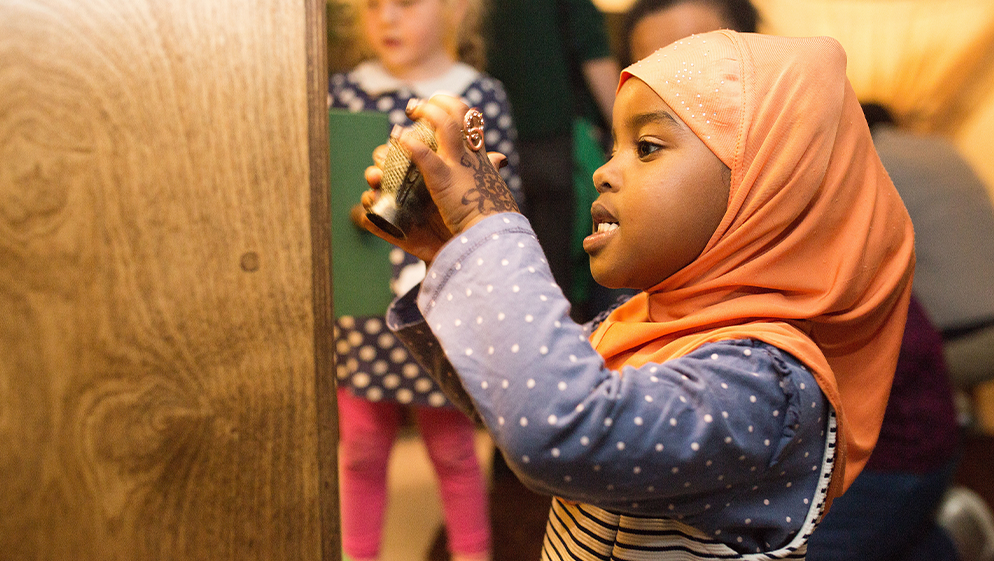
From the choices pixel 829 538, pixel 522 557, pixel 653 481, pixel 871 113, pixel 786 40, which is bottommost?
pixel 522 557

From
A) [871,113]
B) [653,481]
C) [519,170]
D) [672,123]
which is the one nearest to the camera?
[653,481]

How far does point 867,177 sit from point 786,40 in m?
0.15

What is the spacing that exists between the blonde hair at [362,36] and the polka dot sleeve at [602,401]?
996 millimetres

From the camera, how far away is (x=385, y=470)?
4.75ft

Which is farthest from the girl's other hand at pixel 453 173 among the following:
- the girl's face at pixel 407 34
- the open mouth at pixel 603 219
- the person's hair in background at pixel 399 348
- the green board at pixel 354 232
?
the girl's face at pixel 407 34

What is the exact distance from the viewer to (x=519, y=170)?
1.46 m

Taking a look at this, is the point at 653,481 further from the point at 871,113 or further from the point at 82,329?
the point at 871,113

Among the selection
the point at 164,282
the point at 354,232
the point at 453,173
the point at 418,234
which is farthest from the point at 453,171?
the point at 354,232

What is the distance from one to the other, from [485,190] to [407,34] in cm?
85

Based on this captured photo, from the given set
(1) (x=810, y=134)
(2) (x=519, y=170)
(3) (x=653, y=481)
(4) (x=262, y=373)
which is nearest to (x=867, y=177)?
(1) (x=810, y=134)

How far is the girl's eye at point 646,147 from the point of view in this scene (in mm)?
639

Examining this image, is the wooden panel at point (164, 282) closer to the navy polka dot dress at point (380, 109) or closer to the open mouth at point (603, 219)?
the open mouth at point (603, 219)

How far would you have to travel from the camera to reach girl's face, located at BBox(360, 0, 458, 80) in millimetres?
1302

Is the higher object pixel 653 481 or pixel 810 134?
pixel 810 134
